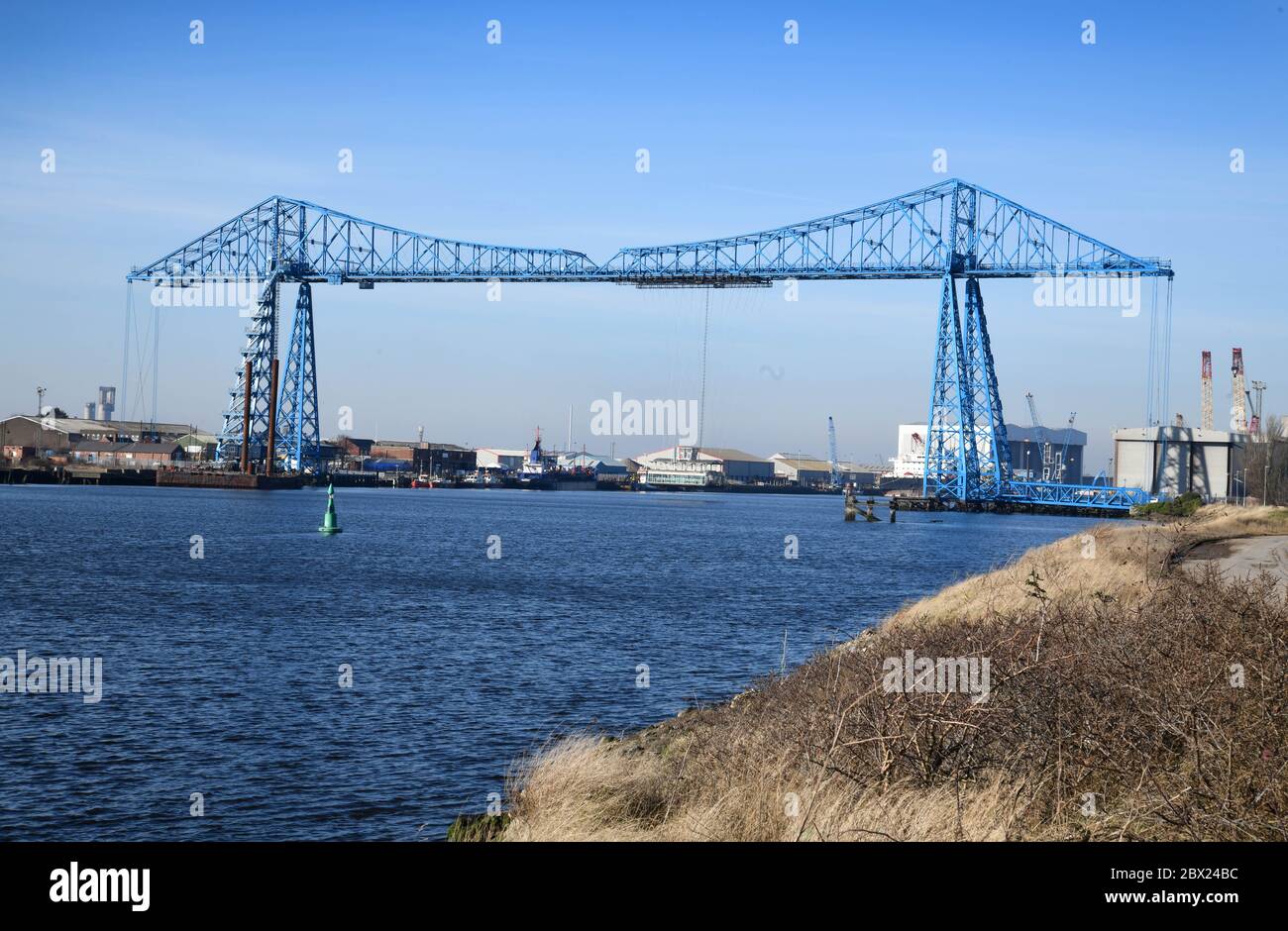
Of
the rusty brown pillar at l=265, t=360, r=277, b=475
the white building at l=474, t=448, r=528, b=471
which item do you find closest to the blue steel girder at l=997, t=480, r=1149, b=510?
the rusty brown pillar at l=265, t=360, r=277, b=475

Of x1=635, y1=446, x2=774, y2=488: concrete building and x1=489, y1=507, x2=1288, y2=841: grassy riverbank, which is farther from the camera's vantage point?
x1=635, y1=446, x2=774, y2=488: concrete building

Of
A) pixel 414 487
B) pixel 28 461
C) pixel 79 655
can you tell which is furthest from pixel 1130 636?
pixel 414 487

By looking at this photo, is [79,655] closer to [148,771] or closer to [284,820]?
[148,771]

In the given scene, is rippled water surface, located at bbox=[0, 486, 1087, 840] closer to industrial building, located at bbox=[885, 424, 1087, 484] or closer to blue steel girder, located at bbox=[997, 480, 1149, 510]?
blue steel girder, located at bbox=[997, 480, 1149, 510]
